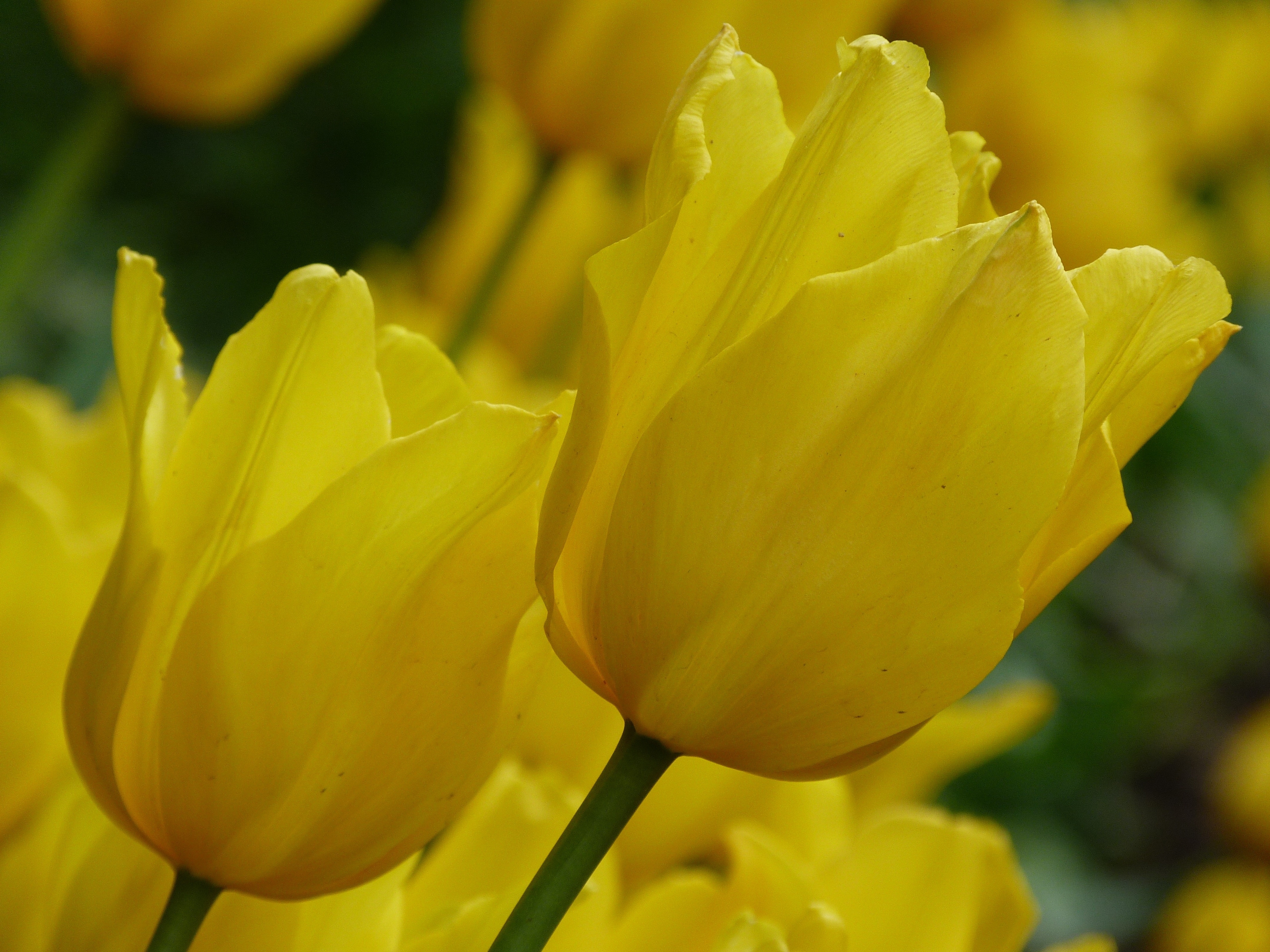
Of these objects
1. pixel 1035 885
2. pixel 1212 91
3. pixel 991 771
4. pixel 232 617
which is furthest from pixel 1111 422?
pixel 1212 91

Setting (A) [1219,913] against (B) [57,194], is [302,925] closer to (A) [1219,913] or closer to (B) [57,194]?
(B) [57,194]

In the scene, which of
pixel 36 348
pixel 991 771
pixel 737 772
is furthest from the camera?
pixel 36 348

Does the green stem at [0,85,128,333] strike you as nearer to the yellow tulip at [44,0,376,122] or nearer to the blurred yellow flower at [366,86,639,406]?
the yellow tulip at [44,0,376,122]

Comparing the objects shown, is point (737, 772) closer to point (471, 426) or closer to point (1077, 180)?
point (471, 426)

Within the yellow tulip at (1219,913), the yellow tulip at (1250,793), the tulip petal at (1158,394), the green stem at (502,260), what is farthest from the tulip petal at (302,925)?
the yellow tulip at (1250,793)

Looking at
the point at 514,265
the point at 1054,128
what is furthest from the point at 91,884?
the point at 1054,128

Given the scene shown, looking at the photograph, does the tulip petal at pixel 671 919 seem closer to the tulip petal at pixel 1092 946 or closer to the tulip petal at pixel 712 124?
the tulip petal at pixel 1092 946
